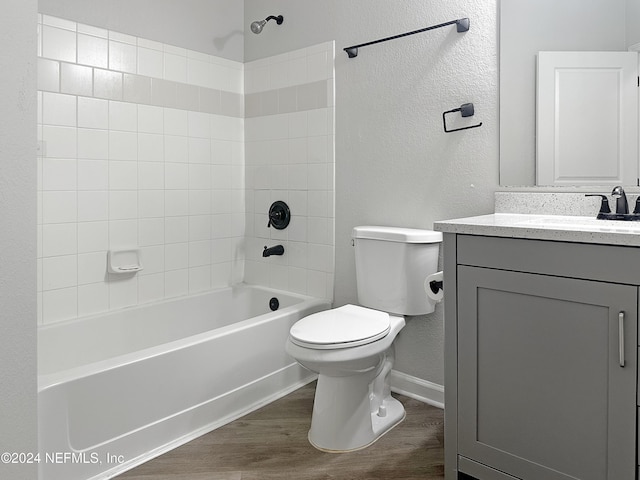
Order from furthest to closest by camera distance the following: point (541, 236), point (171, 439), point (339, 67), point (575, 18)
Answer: point (339, 67) → point (171, 439) → point (575, 18) → point (541, 236)

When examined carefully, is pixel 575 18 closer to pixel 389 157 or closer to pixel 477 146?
pixel 477 146

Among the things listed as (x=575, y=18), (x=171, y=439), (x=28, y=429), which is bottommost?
(x=171, y=439)

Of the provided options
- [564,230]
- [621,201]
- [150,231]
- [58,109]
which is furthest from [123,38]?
[621,201]

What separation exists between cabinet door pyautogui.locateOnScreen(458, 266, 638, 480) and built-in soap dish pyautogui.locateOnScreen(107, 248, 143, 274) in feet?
5.73

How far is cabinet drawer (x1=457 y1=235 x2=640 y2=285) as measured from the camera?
4.12ft

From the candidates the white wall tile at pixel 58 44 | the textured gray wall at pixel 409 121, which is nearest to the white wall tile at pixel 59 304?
the white wall tile at pixel 58 44

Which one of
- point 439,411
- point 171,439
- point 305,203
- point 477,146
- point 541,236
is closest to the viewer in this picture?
point 541,236

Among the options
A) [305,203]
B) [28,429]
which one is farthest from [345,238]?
[28,429]

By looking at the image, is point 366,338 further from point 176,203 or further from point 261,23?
point 261,23

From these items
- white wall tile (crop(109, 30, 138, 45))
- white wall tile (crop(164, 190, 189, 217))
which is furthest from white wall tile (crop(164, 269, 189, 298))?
white wall tile (crop(109, 30, 138, 45))

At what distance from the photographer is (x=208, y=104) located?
2877 mm

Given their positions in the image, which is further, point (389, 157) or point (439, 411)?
point (389, 157)

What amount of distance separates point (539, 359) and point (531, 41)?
4.22ft

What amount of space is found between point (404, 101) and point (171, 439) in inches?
73.3
